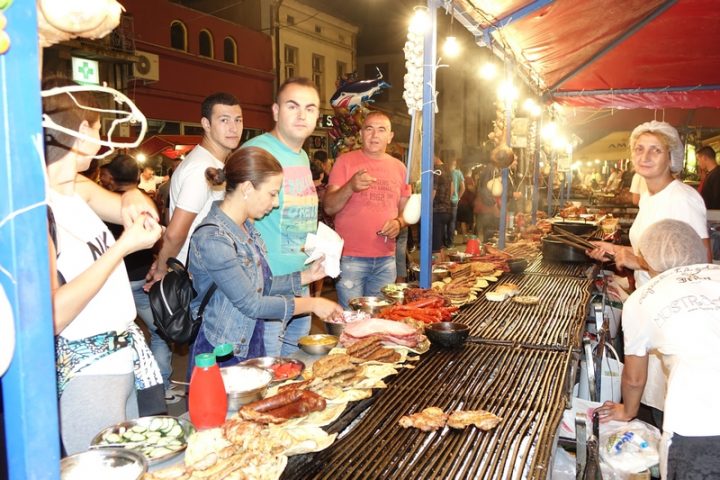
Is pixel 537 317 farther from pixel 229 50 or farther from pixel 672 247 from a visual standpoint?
pixel 229 50

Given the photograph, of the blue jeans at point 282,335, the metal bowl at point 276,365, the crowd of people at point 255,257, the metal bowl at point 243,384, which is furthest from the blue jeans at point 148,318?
the metal bowl at point 243,384

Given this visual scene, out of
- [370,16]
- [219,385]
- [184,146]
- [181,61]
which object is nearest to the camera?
[219,385]

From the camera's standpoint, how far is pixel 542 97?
423 inches

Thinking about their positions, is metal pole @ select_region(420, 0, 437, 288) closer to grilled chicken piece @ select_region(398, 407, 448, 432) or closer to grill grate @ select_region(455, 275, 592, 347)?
grill grate @ select_region(455, 275, 592, 347)

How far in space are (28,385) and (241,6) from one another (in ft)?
90.3

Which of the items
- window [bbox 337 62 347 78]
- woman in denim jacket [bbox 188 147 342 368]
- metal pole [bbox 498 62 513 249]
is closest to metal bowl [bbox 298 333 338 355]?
woman in denim jacket [bbox 188 147 342 368]

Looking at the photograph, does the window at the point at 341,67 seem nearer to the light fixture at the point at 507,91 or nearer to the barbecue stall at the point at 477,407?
the light fixture at the point at 507,91

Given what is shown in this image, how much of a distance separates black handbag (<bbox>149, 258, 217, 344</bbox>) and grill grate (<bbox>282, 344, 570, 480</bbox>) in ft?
4.25

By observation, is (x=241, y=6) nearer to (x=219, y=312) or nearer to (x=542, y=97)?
(x=542, y=97)

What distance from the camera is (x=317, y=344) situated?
3.05m

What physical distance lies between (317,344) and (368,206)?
2.42 meters

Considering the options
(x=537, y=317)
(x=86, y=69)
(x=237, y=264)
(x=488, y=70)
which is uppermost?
(x=86, y=69)

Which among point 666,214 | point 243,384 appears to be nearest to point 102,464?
point 243,384

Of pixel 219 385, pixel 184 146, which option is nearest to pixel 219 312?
pixel 219 385
